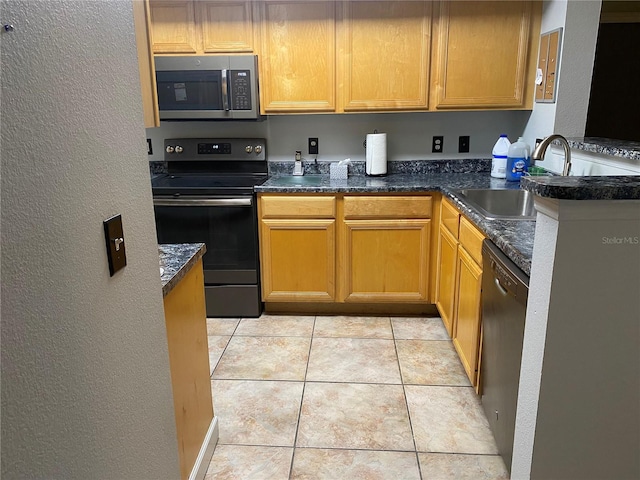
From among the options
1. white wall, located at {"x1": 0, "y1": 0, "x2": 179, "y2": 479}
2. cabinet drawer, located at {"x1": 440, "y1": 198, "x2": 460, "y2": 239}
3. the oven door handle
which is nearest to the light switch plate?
white wall, located at {"x1": 0, "y1": 0, "x2": 179, "y2": 479}

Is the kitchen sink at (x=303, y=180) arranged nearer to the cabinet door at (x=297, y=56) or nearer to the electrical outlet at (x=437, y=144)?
the cabinet door at (x=297, y=56)

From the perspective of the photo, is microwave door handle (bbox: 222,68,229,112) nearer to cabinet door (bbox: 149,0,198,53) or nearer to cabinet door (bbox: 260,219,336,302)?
cabinet door (bbox: 149,0,198,53)

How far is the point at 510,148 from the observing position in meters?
2.99

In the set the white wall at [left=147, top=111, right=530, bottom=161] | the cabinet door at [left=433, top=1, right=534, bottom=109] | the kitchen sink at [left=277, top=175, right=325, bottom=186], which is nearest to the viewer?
the cabinet door at [left=433, top=1, right=534, bottom=109]

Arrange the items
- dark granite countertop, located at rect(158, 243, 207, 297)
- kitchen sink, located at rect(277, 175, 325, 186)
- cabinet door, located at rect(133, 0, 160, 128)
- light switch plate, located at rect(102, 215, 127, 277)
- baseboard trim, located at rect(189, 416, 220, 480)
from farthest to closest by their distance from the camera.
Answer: kitchen sink, located at rect(277, 175, 325, 186)
baseboard trim, located at rect(189, 416, 220, 480)
dark granite countertop, located at rect(158, 243, 207, 297)
cabinet door, located at rect(133, 0, 160, 128)
light switch plate, located at rect(102, 215, 127, 277)

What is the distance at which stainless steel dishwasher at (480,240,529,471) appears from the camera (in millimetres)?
1543

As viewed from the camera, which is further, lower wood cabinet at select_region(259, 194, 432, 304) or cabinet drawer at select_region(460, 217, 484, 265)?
lower wood cabinet at select_region(259, 194, 432, 304)

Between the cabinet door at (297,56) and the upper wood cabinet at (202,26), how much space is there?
0.40ft

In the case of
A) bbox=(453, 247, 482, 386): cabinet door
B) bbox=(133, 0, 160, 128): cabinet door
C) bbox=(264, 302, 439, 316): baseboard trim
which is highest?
bbox=(133, 0, 160, 128): cabinet door

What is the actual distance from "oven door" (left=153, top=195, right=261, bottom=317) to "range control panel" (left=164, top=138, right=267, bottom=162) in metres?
0.56

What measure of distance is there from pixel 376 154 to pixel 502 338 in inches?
70.5

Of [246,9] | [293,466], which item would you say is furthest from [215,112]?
[293,466]

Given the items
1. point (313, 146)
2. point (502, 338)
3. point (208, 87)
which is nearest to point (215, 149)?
point (208, 87)

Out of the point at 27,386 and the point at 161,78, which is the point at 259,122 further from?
the point at 27,386
